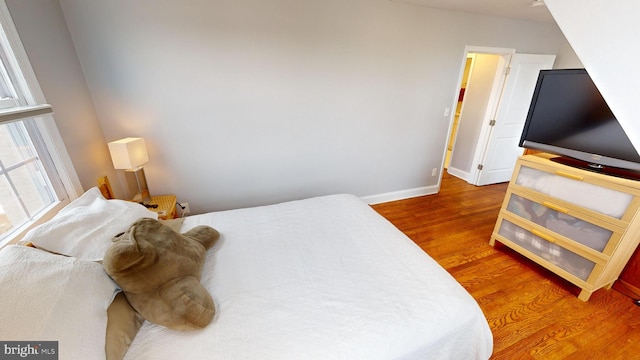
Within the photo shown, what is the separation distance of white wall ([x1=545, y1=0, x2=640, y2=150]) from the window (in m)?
1.94

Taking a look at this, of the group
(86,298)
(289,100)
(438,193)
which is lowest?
(438,193)

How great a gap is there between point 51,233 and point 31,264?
0.22 m

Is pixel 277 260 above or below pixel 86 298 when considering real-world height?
below

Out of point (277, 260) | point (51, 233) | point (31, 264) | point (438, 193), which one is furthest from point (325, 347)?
point (438, 193)

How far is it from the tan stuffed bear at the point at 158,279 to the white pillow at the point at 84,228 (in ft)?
0.25

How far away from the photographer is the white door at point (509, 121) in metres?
3.18

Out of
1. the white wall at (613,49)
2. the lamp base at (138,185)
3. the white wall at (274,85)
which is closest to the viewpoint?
the white wall at (613,49)

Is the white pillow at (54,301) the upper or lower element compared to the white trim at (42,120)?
lower

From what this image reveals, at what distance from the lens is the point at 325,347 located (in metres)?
0.90

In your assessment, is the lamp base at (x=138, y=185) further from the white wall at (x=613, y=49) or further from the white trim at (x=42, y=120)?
the white wall at (x=613, y=49)

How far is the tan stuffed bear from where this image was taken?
0.94m

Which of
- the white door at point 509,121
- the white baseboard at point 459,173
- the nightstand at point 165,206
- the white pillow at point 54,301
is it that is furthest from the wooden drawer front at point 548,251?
the nightstand at point 165,206

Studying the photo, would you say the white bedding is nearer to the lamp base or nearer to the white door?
the lamp base

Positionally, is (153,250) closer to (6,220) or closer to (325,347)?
(6,220)
